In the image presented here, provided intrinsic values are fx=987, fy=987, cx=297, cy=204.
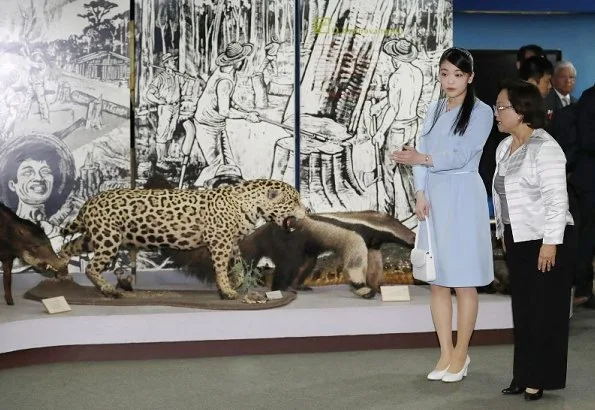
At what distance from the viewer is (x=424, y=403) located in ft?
13.3

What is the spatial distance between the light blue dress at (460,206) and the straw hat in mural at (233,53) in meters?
1.76

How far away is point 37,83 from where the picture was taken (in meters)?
5.63

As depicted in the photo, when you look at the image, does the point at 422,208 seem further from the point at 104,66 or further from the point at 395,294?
the point at 104,66

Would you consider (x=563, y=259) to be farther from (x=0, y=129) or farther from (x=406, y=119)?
(x=0, y=129)

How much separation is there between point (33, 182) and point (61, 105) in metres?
0.47

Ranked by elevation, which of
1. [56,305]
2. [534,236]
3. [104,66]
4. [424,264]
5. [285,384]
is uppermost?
[104,66]

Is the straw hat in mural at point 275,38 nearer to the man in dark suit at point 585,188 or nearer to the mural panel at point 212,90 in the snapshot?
the mural panel at point 212,90

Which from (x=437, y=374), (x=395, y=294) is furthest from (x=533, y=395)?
(x=395, y=294)

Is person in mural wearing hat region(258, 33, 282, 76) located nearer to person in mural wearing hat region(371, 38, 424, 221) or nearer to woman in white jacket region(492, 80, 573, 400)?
person in mural wearing hat region(371, 38, 424, 221)

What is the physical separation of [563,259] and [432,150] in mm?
768

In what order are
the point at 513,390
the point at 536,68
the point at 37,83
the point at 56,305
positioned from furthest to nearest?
the point at 536,68, the point at 37,83, the point at 56,305, the point at 513,390

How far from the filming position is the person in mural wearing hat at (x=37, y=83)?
18.4 feet

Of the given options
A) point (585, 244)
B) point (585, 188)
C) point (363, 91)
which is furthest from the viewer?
point (585, 244)

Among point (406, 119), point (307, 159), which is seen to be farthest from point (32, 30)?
point (406, 119)
